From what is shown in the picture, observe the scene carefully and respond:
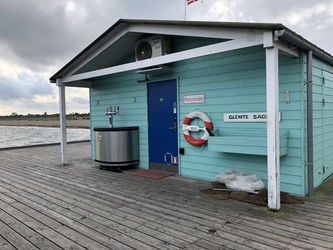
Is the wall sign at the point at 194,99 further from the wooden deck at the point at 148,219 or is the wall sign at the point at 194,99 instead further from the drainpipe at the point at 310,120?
the drainpipe at the point at 310,120

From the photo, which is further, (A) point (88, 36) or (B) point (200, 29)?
(A) point (88, 36)

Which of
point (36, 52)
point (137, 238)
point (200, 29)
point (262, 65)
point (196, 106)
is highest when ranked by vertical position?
point (36, 52)

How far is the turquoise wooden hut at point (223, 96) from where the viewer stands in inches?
129

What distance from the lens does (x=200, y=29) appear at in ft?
11.9

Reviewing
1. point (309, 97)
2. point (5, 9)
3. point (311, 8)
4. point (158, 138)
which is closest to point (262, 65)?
point (309, 97)

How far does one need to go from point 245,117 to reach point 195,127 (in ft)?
2.98

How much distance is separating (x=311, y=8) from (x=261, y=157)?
5127mm

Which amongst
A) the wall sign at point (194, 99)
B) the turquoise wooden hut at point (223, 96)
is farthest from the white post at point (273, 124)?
the wall sign at point (194, 99)

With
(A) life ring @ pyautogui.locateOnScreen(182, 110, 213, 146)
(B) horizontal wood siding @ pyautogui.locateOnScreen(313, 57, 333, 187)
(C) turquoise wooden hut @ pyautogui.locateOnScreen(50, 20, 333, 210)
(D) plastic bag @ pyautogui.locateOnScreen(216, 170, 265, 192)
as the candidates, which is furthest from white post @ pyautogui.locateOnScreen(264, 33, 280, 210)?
(A) life ring @ pyautogui.locateOnScreen(182, 110, 213, 146)

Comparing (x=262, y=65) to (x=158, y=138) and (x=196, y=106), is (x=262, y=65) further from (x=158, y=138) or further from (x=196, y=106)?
(x=158, y=138)

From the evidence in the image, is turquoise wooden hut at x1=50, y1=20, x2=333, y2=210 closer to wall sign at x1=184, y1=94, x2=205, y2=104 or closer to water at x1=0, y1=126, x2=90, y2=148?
wall sign at x1=184, y1=94, x2=205, y2=104

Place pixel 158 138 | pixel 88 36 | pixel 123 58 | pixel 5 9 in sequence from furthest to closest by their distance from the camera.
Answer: pixel 88 36 → pixel 5 9 → pixel 123 58 → pixel 158 138

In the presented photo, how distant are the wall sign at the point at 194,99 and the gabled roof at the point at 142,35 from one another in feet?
3.65

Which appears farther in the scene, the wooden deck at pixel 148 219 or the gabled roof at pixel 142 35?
the gabled roof at pixel 142 35
